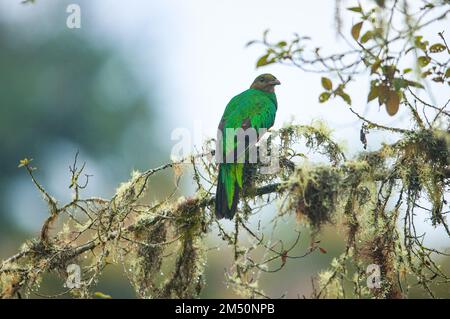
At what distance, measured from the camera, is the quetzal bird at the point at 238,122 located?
4.92 meters

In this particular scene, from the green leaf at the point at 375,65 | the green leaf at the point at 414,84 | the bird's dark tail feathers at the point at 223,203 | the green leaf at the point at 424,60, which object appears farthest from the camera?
the bird's dark tail feathers at the point at 223,203

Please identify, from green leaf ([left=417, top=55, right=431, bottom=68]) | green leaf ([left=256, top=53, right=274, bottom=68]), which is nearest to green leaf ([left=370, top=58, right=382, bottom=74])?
green leaf ([left=256, top=53, right=274, bottom=68])

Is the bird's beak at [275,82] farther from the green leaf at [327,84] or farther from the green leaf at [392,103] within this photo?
the green leaf at [392,103]

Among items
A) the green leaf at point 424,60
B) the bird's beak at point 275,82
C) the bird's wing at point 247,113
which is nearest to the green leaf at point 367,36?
the green leaf at point 424,60

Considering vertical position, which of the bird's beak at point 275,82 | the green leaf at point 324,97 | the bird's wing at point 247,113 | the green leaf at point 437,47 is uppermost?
the bird's beak at point 275,82

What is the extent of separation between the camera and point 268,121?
5965 millimetres

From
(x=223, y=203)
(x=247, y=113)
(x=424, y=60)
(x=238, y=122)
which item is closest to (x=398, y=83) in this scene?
(x=424, y=60)

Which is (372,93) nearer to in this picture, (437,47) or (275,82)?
(437,47)

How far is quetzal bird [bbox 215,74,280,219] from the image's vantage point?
16.1 ft

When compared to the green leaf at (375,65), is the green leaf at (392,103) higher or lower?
lower

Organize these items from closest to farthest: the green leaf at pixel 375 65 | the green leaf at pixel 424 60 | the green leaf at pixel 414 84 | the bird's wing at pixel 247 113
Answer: the green leaf at pixel 414 84 → the green leaf at pixel 375 65 → the green leaf at pixel 424 60 → the bird's wing at pixel 247 113

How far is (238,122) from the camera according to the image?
18.8ft

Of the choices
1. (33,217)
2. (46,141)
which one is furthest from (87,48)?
(33,217)
